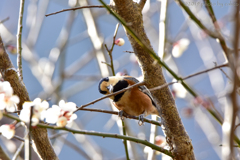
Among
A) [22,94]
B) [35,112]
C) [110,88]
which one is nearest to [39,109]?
[35,112]

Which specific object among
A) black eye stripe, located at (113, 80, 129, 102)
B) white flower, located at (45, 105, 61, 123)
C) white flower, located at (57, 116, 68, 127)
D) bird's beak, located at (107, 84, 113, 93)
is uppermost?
black eye stripe, located at (113, 80, 129, 102)

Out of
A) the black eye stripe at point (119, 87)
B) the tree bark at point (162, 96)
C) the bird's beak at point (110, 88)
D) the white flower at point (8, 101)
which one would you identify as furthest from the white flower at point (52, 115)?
the black eye stripe at point (119, 87)

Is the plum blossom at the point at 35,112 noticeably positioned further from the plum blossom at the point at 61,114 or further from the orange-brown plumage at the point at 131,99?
the orange-brown plumage at the point at 131,99

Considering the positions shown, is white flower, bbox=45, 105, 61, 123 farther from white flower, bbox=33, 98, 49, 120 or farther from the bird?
the bird

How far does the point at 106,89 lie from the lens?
8.54 feet

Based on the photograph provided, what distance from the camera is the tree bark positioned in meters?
1.64

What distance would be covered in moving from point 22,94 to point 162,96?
2.62ft

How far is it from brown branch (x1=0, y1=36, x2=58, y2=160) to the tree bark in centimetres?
66

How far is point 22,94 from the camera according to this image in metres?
1.63

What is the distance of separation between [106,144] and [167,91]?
649cm

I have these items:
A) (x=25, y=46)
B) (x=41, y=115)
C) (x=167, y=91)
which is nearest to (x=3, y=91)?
(x=41, y=115)

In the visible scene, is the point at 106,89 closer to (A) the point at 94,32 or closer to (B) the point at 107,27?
(A) the point at 94,32

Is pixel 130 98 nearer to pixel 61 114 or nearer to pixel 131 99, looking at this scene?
pixel 131 99

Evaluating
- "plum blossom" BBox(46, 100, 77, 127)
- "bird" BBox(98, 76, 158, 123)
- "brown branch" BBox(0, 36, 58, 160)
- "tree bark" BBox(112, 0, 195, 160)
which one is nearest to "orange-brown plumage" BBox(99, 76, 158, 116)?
"bird" BBox(98, 76, 158, 123)
